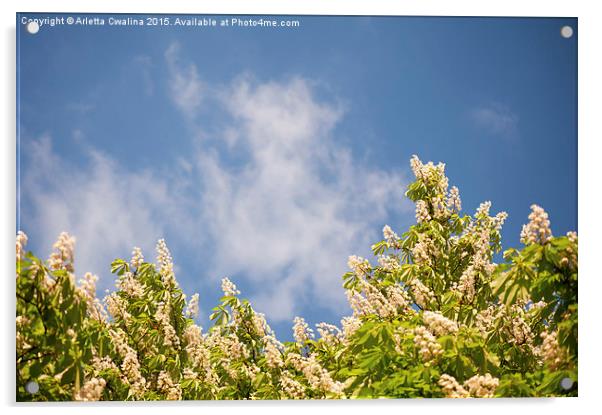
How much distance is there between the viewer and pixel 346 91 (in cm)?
360

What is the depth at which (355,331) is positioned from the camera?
3525 mm

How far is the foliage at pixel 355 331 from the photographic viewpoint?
3.39m

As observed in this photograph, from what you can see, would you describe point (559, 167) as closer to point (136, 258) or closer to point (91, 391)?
point (136, 258)

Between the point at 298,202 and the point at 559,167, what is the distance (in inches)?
53.9

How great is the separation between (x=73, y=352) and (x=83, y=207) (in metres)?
0.71

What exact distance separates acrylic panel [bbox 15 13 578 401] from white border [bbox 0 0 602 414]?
0.18 ft

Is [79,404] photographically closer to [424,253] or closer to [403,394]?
[403,394]

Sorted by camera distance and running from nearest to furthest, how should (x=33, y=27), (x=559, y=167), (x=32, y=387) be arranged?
(x=32, y=387), (x=33, y=27), (x=559, y=167)

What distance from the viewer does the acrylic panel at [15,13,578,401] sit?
3443mm

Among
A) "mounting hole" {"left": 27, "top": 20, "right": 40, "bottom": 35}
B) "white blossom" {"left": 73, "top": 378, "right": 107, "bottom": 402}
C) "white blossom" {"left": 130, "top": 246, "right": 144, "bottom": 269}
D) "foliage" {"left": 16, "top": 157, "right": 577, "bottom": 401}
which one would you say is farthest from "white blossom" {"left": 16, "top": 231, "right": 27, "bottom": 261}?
"mounting hole" {"left": 27, "top": 20, "right": 40, "bottom": 35}

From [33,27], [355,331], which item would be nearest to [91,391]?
[355,331]

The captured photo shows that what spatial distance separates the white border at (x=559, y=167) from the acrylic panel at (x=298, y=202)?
55 millimetres

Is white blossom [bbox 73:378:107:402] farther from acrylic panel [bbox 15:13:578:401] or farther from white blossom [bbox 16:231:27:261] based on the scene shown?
white blossom [bbox 16:231:27:261]

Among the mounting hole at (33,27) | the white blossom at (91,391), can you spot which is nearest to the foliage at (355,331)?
the white blossom at (91,391)
